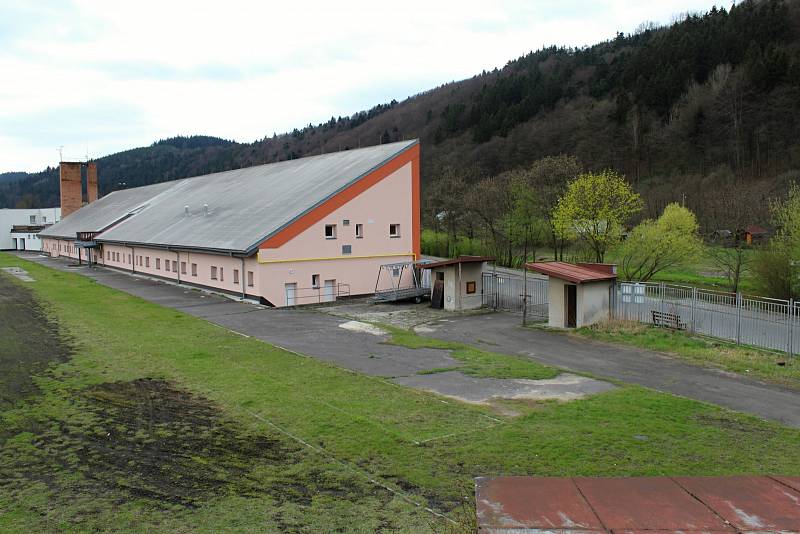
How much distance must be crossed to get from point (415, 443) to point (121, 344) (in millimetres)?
12989

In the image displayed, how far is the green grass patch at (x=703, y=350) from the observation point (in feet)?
55.0

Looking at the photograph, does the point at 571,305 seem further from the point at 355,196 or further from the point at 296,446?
the point at 296,446

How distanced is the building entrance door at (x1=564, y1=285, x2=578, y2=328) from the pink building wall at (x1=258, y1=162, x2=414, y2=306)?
12557 millimetres

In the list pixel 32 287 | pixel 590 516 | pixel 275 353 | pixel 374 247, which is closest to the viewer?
pixel 590 516

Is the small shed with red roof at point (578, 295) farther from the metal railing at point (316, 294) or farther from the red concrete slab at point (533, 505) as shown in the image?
the red concrete slab at point (533, 505)

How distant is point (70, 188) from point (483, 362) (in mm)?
81408

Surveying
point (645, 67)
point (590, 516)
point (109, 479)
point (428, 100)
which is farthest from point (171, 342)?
point (428, 100)

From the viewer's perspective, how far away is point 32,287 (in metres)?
36.8

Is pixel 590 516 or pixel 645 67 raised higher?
pixel 645 67

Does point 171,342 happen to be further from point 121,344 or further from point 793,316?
point 793,316

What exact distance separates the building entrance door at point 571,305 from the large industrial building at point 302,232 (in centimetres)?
1253

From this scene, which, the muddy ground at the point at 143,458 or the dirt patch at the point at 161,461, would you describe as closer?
the muddy ground at the point at 143,458

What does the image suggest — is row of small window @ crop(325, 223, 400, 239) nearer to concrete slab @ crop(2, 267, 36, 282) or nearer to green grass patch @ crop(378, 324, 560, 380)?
green grass patch @ crop(378, 324, 560, 380)

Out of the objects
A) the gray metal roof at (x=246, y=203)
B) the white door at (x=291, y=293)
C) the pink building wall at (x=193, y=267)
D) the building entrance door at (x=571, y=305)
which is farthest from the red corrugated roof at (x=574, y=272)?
the pink building wall at (x=193, y=267)
